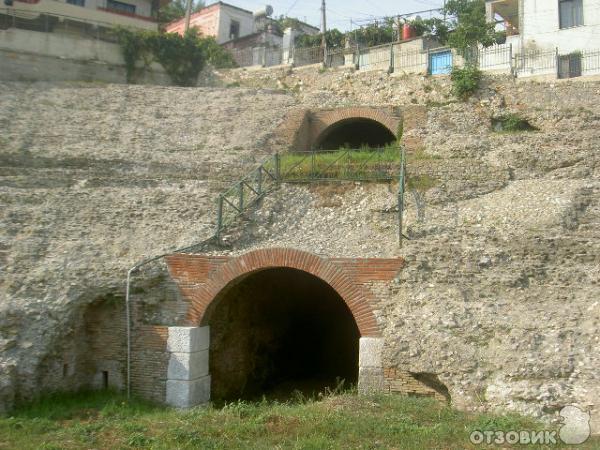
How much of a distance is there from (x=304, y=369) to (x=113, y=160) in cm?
706

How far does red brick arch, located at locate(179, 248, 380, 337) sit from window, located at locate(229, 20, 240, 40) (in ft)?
82.7

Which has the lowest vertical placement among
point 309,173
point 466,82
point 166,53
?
point 309,173

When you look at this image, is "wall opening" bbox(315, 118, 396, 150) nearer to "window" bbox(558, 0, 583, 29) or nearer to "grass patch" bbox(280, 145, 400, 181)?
"grass patch" bbox(280, 145, 400, 181)

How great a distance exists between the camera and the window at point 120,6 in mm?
27531

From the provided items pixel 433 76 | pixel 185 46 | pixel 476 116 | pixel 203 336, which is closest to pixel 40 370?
pixel 203 336

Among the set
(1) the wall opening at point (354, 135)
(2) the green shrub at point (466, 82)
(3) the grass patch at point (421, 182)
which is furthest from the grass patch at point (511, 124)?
(3) the grass patch at point (421, 182)

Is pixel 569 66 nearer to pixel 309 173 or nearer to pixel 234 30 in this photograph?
pixel 309 173

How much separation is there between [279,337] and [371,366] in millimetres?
5537

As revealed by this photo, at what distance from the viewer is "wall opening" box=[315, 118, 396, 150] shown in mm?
18031

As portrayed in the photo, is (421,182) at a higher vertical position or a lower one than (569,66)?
lower

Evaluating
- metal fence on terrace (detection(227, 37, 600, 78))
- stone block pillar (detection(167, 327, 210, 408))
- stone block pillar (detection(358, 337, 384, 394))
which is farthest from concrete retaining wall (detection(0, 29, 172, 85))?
stone block pillar (detection(358, 337, 384, 394))

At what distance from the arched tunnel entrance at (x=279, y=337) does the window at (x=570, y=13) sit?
1443cm

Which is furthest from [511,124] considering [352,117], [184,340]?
[184,340]

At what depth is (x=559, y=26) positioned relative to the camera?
22328 millimetres
